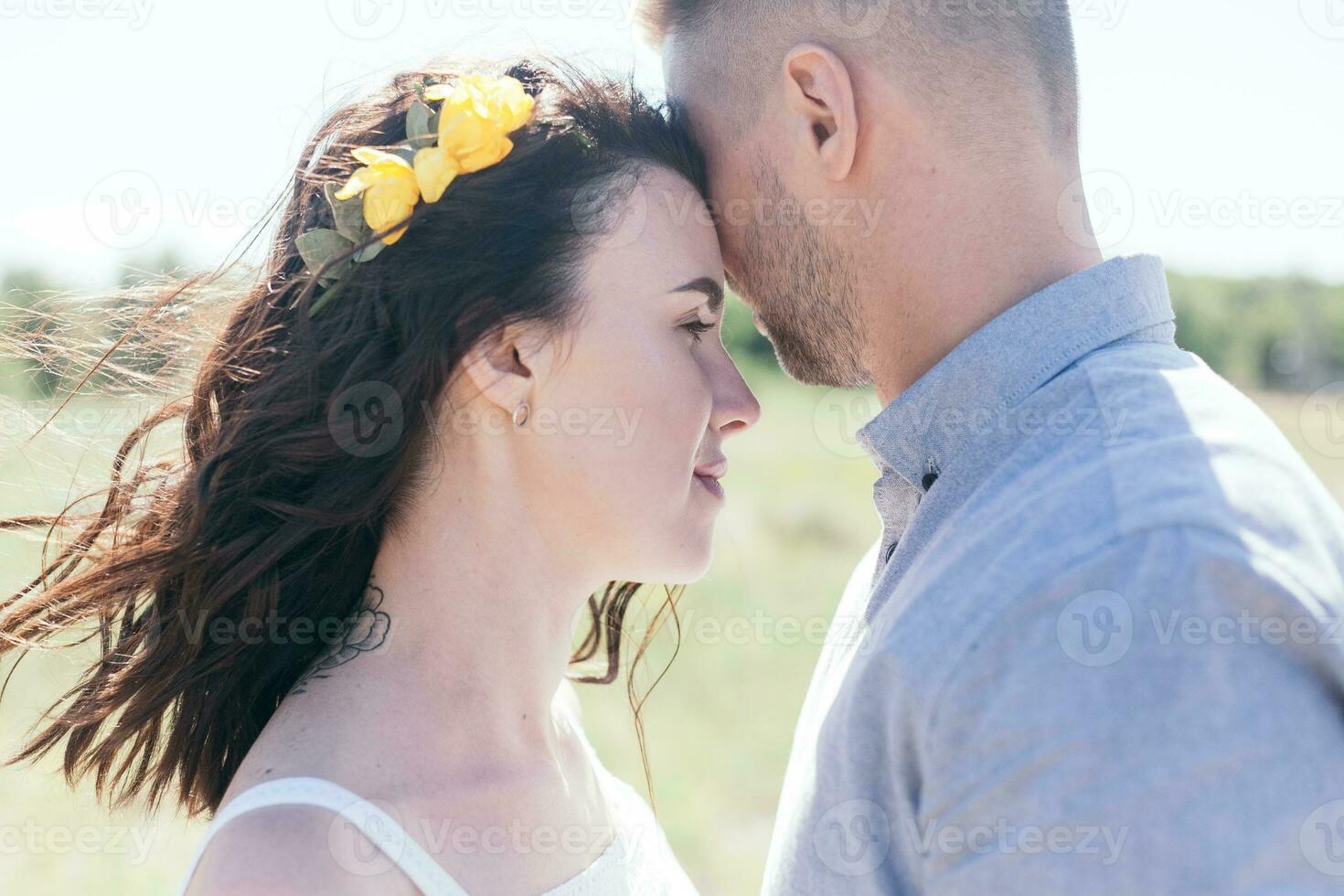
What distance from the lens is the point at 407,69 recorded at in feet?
7.17

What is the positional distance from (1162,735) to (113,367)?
2059mm

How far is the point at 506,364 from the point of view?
2027 millimetres

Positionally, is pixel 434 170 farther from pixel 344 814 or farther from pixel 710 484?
pixel 344 814

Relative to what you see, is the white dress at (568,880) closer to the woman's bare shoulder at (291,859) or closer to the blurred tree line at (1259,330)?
the woman's bare shoulder at (291,859)

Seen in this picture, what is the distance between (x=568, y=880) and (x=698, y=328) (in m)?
1.09

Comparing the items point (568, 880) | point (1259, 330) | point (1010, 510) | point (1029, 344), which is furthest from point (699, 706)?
point (1259, 330)

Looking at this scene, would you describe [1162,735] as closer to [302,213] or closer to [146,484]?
[302,213]

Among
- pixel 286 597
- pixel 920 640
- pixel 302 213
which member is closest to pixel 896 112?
pixel 920 640

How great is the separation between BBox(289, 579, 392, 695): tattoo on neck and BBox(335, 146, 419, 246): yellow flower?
2.26 ft

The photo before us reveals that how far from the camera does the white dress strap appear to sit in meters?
1.69

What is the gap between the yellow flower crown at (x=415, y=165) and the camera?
1927 mm

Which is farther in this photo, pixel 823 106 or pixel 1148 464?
pixel 823 106

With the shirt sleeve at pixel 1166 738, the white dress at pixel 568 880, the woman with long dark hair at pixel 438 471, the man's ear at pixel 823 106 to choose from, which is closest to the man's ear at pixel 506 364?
the woman with long dark hair at pixel 438 471

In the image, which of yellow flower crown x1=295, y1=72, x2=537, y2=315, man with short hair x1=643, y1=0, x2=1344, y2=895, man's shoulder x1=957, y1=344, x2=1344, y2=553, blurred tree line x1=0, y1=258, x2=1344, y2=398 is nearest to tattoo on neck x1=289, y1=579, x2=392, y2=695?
yellow flower crown x1=295, y1=72, x2=537, y2=315
